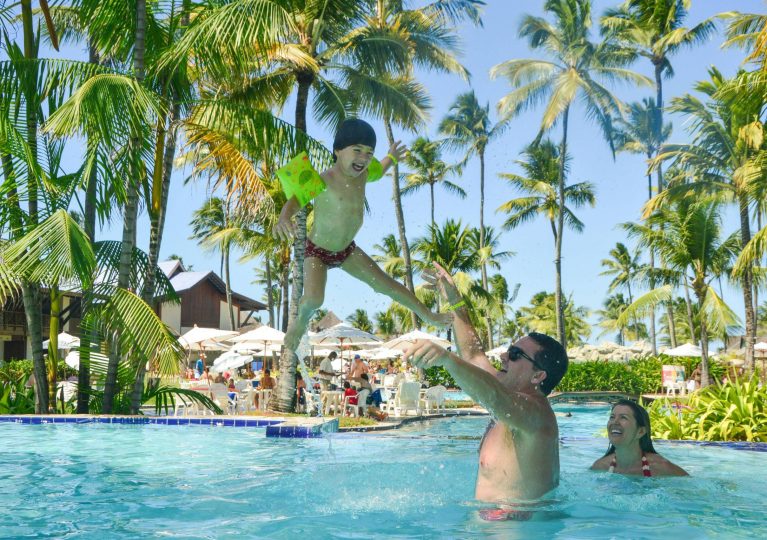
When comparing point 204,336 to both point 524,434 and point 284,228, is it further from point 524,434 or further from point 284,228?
point 524,434

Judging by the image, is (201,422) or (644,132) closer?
(201,422)

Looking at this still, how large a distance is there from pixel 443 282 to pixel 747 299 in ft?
65.2

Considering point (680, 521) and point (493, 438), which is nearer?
point (493, 438)

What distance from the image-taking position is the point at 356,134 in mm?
5027

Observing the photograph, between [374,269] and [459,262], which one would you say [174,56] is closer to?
[374,269]

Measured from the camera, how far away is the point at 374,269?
18.8 feet

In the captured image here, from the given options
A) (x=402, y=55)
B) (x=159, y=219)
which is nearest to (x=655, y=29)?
(x=402, y=55)

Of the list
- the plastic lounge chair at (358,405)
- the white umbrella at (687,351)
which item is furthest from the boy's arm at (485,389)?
the white umbrella at (687,351)

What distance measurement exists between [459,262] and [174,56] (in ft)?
78.2

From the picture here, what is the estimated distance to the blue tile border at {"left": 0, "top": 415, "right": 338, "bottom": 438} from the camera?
10.2m

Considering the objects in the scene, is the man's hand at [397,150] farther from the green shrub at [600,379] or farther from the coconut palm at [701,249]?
the green shrub at [600,379]

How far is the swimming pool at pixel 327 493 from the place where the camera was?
4.84 meters

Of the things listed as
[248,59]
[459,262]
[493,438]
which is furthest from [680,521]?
[459,262]

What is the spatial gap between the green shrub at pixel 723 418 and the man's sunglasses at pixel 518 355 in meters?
6.35
